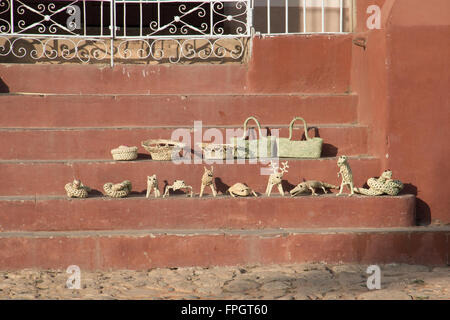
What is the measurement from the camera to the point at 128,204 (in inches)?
254

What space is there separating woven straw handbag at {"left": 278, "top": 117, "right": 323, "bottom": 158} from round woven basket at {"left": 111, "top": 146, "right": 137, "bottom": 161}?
1461 mm

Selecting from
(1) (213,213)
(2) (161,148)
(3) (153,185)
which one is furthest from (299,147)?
(3) (153,185)

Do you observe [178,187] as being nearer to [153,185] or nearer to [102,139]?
[153,185]

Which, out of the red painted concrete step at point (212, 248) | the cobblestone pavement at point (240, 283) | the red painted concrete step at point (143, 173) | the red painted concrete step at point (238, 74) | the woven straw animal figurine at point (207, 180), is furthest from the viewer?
the red painted concrete step at point (238, 74)

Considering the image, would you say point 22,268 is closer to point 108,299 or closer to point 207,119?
point 108,299

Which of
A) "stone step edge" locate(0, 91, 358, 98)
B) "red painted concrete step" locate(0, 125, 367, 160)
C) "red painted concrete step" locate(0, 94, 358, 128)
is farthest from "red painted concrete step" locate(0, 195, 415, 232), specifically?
"stone step edge" locate(0, 91, 358, 98)

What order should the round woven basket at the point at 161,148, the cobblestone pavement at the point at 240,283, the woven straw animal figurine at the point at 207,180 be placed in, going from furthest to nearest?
the round woven basket at the point at 161,148 < the woven straw animal figurine at the point at 207,180 < the cobblestone pavement at the point at 240,283

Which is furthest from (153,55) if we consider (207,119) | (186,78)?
(207,119)

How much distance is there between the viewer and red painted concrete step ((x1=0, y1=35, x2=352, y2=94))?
775 centimetres

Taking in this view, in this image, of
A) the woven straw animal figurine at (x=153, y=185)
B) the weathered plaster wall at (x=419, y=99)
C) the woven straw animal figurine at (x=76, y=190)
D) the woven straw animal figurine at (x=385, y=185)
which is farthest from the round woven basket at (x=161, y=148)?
the weathered plaster wall at (x=419, y=99)

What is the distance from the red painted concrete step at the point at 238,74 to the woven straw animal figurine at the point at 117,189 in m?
1.62

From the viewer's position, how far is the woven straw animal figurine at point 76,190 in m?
6.43

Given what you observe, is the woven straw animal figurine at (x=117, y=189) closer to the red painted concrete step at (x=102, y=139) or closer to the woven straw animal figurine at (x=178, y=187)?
the woven straw animal figurine at (x=178, y=187)

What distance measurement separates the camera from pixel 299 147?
692 centimetres
